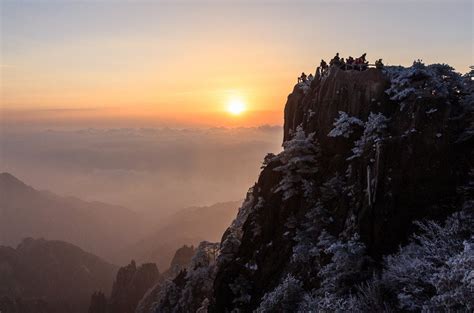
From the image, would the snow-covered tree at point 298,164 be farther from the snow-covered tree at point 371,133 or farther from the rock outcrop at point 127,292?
the rock outcrop at point 127,292

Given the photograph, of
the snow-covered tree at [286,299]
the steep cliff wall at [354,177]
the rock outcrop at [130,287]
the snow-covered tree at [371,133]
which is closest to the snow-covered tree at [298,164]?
the steep cliff wall at [354,177]

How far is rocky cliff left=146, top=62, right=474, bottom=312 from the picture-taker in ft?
79.1

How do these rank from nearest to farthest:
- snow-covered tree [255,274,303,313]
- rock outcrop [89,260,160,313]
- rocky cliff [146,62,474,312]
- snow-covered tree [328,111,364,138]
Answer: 1. rocky cliff [146,62,474,312]
2. snow-covered tree [255,274,303,313]
3. snow-covered tree [328,111,364,138]
4. rock outcrop [89,260,160,313]

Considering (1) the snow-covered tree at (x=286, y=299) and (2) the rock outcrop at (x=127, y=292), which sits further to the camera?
(2) the rock outcrop at (x=127, y=292)

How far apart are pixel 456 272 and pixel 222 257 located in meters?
30.8

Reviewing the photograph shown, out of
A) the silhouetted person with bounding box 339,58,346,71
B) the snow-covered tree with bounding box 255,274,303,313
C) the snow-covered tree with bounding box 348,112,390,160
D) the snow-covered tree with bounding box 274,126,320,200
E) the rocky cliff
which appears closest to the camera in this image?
the rocky cliff

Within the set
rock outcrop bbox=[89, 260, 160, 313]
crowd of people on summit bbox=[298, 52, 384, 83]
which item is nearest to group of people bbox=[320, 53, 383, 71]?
crowd of people on summit bbox=[298, 52, 384, 83]

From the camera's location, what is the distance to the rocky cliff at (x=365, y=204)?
2411cm

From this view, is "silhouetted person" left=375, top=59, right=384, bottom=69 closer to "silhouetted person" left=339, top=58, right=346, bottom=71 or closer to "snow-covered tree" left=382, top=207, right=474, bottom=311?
"silhouetted person" left=339, top=58, right=346, bottom=71

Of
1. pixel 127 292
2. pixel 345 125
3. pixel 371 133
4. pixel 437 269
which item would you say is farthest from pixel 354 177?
pixel 127 292

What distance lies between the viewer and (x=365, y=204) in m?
31.7

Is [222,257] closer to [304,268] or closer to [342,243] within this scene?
[304,268]

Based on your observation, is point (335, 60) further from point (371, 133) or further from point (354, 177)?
point (354, 177)

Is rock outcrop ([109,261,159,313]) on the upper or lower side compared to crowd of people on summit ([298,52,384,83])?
lower
